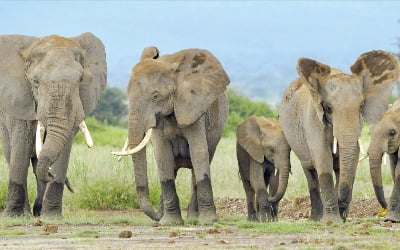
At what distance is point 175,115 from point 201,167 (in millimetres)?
677

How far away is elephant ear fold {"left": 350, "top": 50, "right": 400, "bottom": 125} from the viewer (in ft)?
43.0

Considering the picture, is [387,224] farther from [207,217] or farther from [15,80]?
[15,80]

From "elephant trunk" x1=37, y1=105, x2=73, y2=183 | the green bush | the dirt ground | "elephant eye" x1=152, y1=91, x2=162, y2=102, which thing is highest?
the green bush

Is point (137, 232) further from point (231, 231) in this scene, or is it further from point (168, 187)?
point (168, 187)

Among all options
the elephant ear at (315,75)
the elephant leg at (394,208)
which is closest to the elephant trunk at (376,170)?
the elephant leg at (394,208)

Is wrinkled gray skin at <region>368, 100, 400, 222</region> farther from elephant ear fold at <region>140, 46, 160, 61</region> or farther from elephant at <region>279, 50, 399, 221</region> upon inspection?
elephant ear fold at <region>140, 46, 160, 61</region>

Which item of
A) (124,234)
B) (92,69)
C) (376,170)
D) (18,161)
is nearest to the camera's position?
(124,234)

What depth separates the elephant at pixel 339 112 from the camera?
12.7m

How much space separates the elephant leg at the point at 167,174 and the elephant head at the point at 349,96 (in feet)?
5.89

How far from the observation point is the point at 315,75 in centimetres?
1316

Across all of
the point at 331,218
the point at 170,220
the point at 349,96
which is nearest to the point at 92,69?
the point at 170,220

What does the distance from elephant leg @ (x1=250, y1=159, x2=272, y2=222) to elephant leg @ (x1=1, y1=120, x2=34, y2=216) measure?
9.23ft

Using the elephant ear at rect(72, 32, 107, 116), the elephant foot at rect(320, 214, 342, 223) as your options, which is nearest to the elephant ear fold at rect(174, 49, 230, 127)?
the elephant ear at rect(72, 32, 107, 116)

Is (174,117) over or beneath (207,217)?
over
